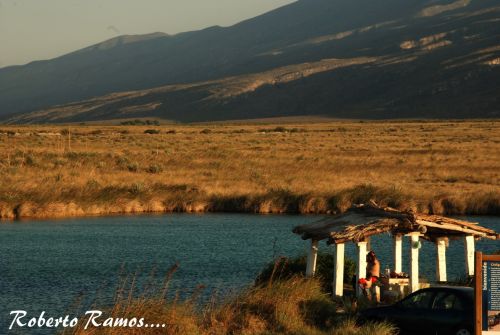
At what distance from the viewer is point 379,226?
63.3 ft

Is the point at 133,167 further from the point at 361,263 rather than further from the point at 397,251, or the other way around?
the point at 361,263

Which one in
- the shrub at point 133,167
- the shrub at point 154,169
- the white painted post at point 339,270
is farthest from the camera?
the shrub at point 133,167

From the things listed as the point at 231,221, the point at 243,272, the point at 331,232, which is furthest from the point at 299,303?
the point at 231,221

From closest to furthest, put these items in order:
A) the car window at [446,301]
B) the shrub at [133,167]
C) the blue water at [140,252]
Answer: the car window at [446,301] < the blue water at [140,252] < the shrub at [133,167]

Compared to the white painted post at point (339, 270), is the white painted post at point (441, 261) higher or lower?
lower

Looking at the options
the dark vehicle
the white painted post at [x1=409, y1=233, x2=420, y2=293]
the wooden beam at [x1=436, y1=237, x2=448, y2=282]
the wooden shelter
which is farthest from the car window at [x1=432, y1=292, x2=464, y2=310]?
the wooden beam at [x1=436, y1=237, x2=448, y2=282]

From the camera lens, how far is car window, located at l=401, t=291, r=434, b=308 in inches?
682

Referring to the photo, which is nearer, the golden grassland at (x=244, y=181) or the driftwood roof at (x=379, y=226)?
the driftwood roof at (x=379, y=226)

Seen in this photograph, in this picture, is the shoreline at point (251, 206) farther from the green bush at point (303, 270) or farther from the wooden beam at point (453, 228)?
the wooden beam at point (453, 228)

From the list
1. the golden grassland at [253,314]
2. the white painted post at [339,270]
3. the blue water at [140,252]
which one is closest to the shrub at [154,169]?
the blue water at [140,252]

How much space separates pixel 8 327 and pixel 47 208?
71.7 feet

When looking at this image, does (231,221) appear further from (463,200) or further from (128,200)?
(463,200)

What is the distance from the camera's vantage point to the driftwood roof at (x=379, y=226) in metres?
19.1

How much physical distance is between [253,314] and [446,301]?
3.49 meters
